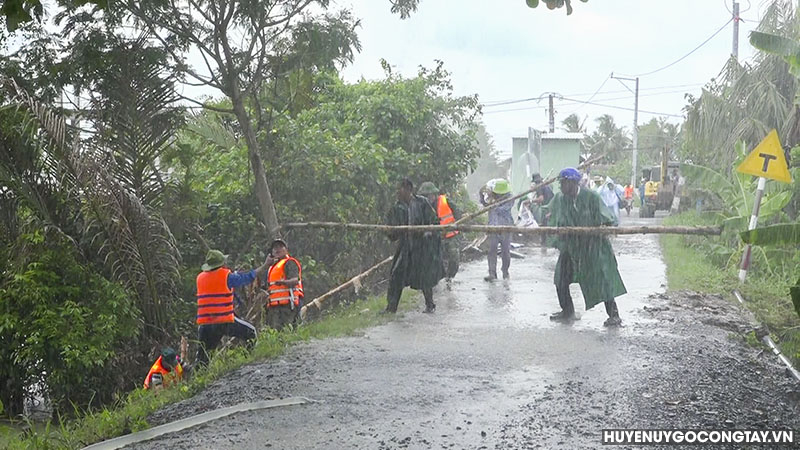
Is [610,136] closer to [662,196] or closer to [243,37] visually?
[662,196]

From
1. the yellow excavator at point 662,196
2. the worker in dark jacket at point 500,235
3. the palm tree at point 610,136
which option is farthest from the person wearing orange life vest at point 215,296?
the palm tree at point 610,136

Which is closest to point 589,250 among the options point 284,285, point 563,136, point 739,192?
point 284,285

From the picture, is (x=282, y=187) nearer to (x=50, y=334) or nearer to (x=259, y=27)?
(x=259, y=27)

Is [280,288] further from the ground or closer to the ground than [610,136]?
closer to the ground

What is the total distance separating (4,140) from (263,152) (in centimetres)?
428

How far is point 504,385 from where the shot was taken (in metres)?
7.04

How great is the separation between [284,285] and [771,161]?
6.79 m

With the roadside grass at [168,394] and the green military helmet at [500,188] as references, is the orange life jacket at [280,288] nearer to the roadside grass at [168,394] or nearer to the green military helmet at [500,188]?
the roadside grass at [168,394]

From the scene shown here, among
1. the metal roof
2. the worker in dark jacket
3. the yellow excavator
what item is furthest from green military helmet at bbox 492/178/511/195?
the yellow excavator

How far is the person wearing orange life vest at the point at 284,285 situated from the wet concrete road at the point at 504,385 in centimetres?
102

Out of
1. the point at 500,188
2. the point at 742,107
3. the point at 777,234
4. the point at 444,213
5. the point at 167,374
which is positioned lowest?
the point at 167,374

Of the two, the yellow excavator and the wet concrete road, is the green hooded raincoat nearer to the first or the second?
the wet concrete road

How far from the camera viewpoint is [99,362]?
8836 mm

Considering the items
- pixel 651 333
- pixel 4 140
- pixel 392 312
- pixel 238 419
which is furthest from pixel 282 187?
pixel 238 419
